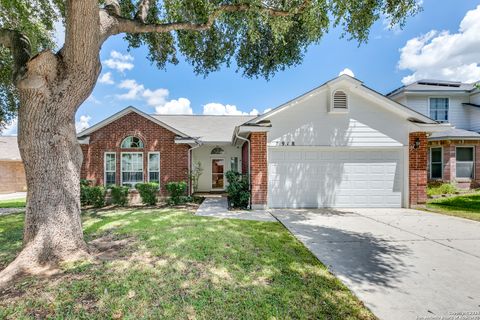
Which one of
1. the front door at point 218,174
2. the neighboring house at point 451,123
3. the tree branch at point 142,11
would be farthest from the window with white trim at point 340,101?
the front door at point 218,174

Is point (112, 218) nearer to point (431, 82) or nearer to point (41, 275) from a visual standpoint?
point (41, 275)

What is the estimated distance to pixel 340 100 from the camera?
9719mm

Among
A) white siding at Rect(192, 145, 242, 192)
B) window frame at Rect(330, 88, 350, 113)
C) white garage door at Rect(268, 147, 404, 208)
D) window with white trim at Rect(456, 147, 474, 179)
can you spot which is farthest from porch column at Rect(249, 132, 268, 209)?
window with white trim at Rect(456, 147, 474, 179)

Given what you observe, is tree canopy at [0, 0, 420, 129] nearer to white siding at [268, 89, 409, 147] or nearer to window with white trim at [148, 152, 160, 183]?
white siding at [268, 89, 409, 147]

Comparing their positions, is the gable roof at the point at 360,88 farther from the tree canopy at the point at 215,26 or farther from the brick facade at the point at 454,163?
the brick facade at the point at 454,163

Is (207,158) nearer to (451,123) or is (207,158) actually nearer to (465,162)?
(465,162)

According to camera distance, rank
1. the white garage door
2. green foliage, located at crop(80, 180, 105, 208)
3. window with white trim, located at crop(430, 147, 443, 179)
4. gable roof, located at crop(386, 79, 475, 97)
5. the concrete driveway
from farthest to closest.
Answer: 1. gable roof, located at crop(386, 79, 475, 97)
2. window with white trim, located at crop(430, 147, 443, 179)
3. green foliage, located at crop(80, 180, 105, 208)
4. the white garage door
5. the concrete driveway

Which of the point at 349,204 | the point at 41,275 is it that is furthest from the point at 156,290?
the point at 349,204

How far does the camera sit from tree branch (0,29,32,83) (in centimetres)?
455

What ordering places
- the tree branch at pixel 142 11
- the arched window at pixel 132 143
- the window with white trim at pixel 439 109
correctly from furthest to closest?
the window with white trim at pixel 439 109, the arched window at pixel 132 143, the tree branch at pixel 142 11

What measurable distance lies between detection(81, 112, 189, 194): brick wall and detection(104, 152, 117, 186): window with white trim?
157mm

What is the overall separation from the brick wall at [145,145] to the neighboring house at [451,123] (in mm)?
14490

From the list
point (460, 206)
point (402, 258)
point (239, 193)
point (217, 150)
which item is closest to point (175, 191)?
point (239, 193)

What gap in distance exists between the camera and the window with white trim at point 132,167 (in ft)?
40.8
